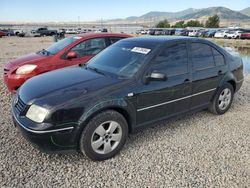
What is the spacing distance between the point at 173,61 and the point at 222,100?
172cm

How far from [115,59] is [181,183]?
2129 mm

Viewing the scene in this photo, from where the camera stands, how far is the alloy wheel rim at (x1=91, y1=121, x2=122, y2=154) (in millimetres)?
3078

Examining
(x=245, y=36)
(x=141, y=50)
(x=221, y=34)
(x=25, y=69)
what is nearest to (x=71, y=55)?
(x=25, y=69)

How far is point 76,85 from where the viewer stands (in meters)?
3.17

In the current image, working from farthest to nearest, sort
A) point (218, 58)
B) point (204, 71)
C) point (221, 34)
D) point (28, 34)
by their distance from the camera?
point (28, 34) → point (221, 34) → point (218, 58) → point (204, 71)

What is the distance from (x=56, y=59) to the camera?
18.2 feet

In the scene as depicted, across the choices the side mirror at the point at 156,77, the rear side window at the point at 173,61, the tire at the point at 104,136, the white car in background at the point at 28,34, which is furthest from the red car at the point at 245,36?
the tire at the point at 104,136

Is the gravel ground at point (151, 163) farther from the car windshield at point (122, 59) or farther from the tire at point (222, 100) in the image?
the car windshield at point (122, 59)

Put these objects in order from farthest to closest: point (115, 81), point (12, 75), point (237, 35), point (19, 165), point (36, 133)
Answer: point (237, 35)
point (12, 75)
point (115, 81)
point (19, 165)
point (36, 133)

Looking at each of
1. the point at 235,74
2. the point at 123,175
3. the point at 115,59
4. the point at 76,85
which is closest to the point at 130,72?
the point at 115,59

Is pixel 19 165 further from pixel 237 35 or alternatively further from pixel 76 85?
pixel 237 35

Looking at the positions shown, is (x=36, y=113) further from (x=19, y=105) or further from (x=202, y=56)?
(x=202, y=56)

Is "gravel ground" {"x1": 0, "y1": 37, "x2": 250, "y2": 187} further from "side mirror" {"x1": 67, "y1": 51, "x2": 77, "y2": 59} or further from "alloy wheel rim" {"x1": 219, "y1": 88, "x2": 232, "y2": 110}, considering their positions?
"side mirror" {"x1": 67, "y1": 51, "x2": 77, "y2": 59}

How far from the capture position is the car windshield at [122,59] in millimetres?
3496
